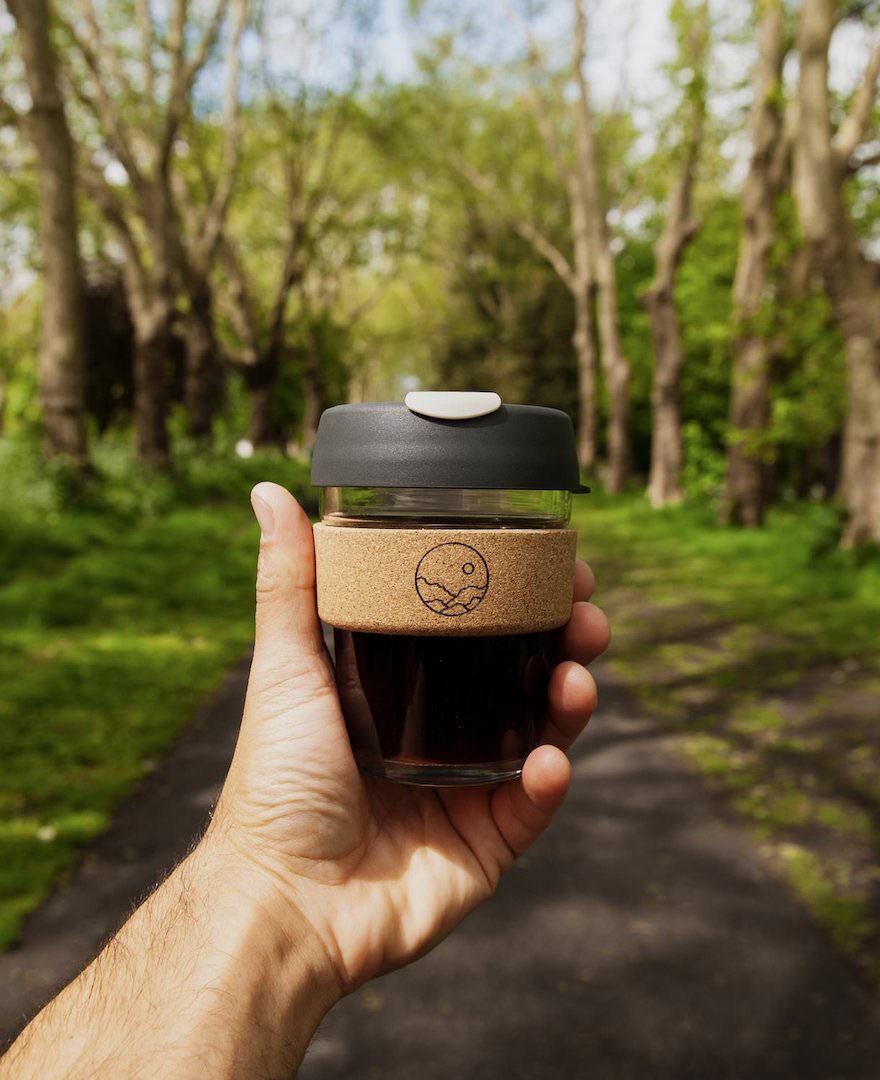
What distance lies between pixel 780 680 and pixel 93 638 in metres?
5.32

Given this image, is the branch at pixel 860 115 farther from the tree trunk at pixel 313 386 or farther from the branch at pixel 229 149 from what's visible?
the tree trunk at pixel 313 386

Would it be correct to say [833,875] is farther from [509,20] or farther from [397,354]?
[397,354]

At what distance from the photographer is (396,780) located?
1994mm

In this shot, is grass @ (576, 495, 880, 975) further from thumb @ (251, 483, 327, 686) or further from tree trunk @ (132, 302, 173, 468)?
tree trunk @ (132, 302, 173, 468)

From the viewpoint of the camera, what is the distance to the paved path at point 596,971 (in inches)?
124

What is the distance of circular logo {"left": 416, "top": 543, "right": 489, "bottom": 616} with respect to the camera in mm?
1809

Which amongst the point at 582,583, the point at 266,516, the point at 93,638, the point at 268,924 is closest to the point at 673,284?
the point at 93,638

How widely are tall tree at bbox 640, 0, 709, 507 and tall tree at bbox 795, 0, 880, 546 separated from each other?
10.9 feet

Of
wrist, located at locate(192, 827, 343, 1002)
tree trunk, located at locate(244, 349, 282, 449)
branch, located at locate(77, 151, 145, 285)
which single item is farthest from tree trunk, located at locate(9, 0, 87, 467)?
tree trunk, located at locate(244, 349, 282, 449)

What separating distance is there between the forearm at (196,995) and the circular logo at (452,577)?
28.1 inches

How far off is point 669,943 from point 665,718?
279cm

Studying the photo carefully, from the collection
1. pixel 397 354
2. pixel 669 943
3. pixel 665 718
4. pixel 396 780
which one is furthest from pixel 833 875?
pixel 397 354

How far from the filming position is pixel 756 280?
14.2 metres

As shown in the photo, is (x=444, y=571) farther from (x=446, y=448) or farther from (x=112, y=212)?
(x=112, y=212)
